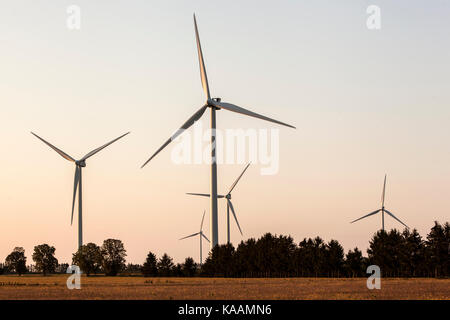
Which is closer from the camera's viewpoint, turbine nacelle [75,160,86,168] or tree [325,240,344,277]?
turbine nacelle [75,160,86,168]

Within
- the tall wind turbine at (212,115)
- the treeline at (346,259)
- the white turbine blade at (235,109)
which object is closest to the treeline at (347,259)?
the treeline at (346,259)

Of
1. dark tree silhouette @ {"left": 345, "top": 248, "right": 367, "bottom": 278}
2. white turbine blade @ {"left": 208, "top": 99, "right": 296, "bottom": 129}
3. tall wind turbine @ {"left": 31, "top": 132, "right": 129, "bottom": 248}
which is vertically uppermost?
white turbine blade @ {"left": 208, "top": 99, "right": 296, "bottom": 129}

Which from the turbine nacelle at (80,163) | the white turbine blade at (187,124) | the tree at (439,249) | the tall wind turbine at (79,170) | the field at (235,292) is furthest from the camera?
the tree at (439,249)

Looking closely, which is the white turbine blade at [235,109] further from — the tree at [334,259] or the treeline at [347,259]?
the tree at [334,259]

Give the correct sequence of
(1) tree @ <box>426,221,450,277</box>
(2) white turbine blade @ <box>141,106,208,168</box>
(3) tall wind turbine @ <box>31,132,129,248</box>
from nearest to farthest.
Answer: (2) white turbine blade @ <box>141,106,208,168</box>, (3) tall wind turbine @ <box>31,132,129,248</box>, (1) tree @ <box>426,221,450,277</box>

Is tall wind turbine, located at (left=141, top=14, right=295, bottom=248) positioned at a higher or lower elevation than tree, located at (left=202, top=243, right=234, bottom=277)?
higher

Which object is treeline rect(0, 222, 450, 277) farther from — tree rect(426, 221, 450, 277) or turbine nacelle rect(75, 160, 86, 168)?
turbine nacelle rect(75, 160, 86, 168)

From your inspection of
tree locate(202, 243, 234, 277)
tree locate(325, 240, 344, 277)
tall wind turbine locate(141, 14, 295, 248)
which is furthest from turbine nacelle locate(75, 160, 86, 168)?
tree locate(325, 240, 344, 277)
